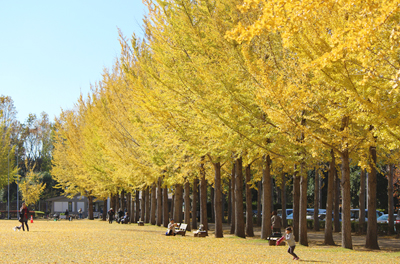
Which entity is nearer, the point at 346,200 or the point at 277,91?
the point at 277,91

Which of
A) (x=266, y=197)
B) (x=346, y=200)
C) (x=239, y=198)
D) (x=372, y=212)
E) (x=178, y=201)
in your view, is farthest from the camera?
(x=178, y=201)

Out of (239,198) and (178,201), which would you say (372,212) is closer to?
(239,198)

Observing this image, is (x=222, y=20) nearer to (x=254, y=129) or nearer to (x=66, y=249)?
(x=254, y=129)

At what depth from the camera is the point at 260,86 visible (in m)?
13.7

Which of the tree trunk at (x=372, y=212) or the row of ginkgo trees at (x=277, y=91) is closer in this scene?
the row of ginkgo trees at (x=277, y=91)

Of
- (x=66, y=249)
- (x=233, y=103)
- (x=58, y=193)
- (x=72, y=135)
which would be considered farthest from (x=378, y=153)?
(x=58, y=193)

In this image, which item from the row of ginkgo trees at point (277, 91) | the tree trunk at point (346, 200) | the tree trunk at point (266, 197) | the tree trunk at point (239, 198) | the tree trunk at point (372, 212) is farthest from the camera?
the tree trunk at point (239, 198)

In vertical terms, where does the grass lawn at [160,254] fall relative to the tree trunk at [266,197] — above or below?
below

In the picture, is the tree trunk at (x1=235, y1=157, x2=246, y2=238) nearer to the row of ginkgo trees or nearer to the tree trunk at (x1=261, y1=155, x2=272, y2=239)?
the row of ginkgo trees

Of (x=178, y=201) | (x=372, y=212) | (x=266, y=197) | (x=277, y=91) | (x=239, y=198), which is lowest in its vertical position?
(x=178, y=201)

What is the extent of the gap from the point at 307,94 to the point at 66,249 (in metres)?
8.82

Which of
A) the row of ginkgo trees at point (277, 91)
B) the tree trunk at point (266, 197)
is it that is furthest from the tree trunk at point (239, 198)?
the tree trunk at point (266, 197)

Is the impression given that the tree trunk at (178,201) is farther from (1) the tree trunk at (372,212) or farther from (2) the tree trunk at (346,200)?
(2) the tree trunk at (346,200)

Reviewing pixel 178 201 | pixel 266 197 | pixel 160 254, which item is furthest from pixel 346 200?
pixel 178 201
